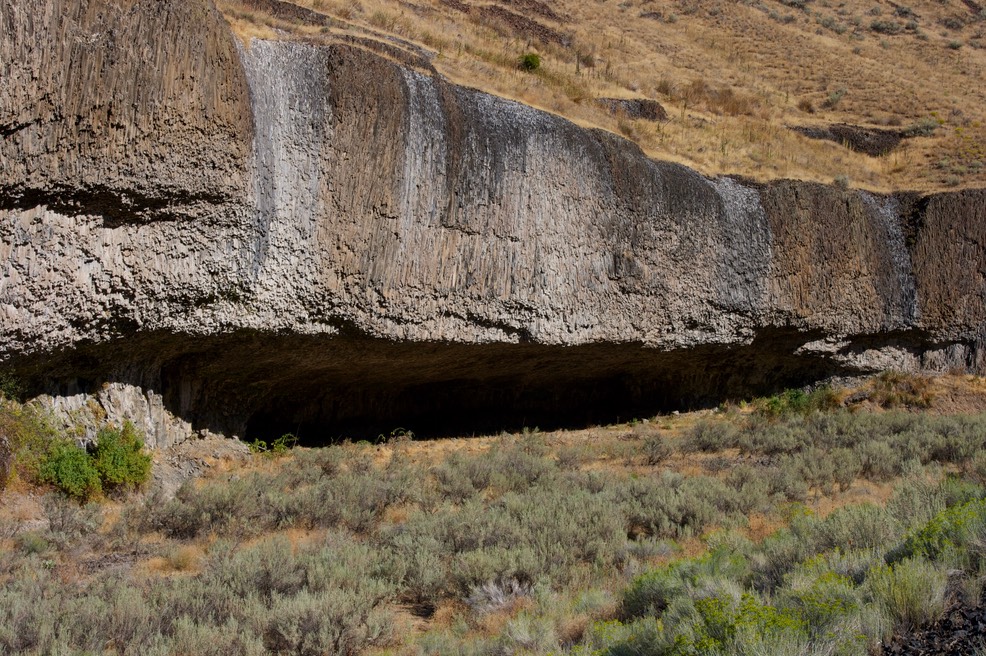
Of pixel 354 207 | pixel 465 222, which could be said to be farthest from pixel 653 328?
pixel 354 207

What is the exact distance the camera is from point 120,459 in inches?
→ 361

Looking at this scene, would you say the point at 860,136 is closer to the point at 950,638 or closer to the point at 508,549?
the point at 508,549

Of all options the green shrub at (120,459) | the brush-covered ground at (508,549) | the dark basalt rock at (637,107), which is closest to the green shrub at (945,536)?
the brush-covered ground at (508,549)

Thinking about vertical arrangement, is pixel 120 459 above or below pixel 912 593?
below

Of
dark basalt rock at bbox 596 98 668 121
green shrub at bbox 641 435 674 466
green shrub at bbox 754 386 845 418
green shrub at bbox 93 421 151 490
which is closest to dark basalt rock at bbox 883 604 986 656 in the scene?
green shrub at bbox 641 435 674 466

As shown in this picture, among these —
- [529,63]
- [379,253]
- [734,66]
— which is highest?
[734,66]

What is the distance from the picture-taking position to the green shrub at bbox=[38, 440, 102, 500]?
28.7 ft

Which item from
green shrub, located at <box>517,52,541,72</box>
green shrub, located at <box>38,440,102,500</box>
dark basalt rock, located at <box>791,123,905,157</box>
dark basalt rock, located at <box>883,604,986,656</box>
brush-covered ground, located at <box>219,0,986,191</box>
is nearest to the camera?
dark basalt rock, located at <box>883,604,986,656</box>

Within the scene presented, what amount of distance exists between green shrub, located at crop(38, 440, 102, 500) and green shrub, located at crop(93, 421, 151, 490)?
0.37ft

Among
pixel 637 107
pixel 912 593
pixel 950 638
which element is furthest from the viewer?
pixel 637 107

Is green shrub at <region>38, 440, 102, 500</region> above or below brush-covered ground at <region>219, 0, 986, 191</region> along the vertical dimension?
below

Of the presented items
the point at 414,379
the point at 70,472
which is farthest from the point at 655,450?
the point at 70,472

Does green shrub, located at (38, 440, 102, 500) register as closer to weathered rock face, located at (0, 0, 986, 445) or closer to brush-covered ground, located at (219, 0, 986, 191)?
weathered rock face, located at (0, 0, 986, 445)

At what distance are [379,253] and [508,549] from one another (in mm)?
4979
